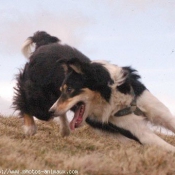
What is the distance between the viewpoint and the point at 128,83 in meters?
6.55

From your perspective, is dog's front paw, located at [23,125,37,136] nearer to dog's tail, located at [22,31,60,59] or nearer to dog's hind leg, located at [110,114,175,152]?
dog's tail, located at [22,31,60,59]

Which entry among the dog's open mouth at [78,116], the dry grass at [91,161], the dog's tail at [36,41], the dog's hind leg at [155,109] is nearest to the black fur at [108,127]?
the dog's open mouth at [78,116]

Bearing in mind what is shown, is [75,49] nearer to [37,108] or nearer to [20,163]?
[37,108]

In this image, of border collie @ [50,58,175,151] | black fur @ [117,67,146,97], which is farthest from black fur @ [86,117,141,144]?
black fur @ [117,67,146,97]

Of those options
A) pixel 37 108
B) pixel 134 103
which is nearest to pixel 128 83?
pixel 134 103

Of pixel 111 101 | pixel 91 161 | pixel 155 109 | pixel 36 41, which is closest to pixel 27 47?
pixel 36 41

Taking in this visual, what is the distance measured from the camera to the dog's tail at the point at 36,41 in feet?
28.6

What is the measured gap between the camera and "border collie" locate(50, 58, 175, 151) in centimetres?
642

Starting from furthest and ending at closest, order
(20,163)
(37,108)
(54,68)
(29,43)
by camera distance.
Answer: (29,43) < (37,108) < (54,68) < (20,163)

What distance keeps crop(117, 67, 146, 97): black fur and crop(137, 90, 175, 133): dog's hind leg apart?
0.09 meters

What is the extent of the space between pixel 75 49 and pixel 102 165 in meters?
3.42

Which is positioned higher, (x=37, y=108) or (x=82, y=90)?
(x=82, y=90)

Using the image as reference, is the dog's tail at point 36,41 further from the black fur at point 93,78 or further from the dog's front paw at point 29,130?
the black fur at point 93,78

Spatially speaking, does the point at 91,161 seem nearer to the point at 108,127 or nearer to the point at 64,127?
the point at 108,127
